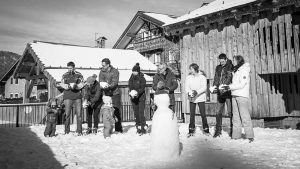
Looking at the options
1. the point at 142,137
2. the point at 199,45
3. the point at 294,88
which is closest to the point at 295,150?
the point at 142,137

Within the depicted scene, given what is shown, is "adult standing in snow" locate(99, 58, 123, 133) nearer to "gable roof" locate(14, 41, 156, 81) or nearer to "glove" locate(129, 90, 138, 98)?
"glove" locate(129, 90, 138, 98)

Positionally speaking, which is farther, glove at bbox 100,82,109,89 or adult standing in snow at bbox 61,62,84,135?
adult standing in snow at bbox 61,62,84,135

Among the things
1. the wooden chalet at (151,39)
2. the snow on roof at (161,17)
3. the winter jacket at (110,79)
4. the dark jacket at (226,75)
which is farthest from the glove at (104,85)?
the snow on roof at (161,17)

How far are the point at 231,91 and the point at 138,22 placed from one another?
25.5 meters

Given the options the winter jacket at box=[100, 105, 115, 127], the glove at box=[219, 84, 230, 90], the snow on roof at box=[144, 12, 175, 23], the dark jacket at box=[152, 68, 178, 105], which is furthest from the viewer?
the snow on roof at box=[144, 12, 175, 23]

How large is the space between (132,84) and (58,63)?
12.0 metres

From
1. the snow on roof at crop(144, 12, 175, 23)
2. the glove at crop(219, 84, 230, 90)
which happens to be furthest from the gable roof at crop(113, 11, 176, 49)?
the glove at crop(219, 84, 230, 90)

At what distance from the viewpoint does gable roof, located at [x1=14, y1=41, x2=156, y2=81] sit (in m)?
17.8

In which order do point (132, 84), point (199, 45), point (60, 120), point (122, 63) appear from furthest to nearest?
1. point (122, 63)
2. point (60, 120)
3. point (199, 45)
4. point (132, 84)

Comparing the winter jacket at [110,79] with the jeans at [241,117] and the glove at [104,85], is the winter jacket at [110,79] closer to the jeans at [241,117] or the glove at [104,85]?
the glove at [104,85]

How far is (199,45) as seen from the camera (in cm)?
1218

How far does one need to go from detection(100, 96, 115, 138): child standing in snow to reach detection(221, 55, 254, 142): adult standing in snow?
321cm

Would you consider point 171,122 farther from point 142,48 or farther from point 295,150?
point 142,48

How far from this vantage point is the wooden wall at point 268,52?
9.26 meters
